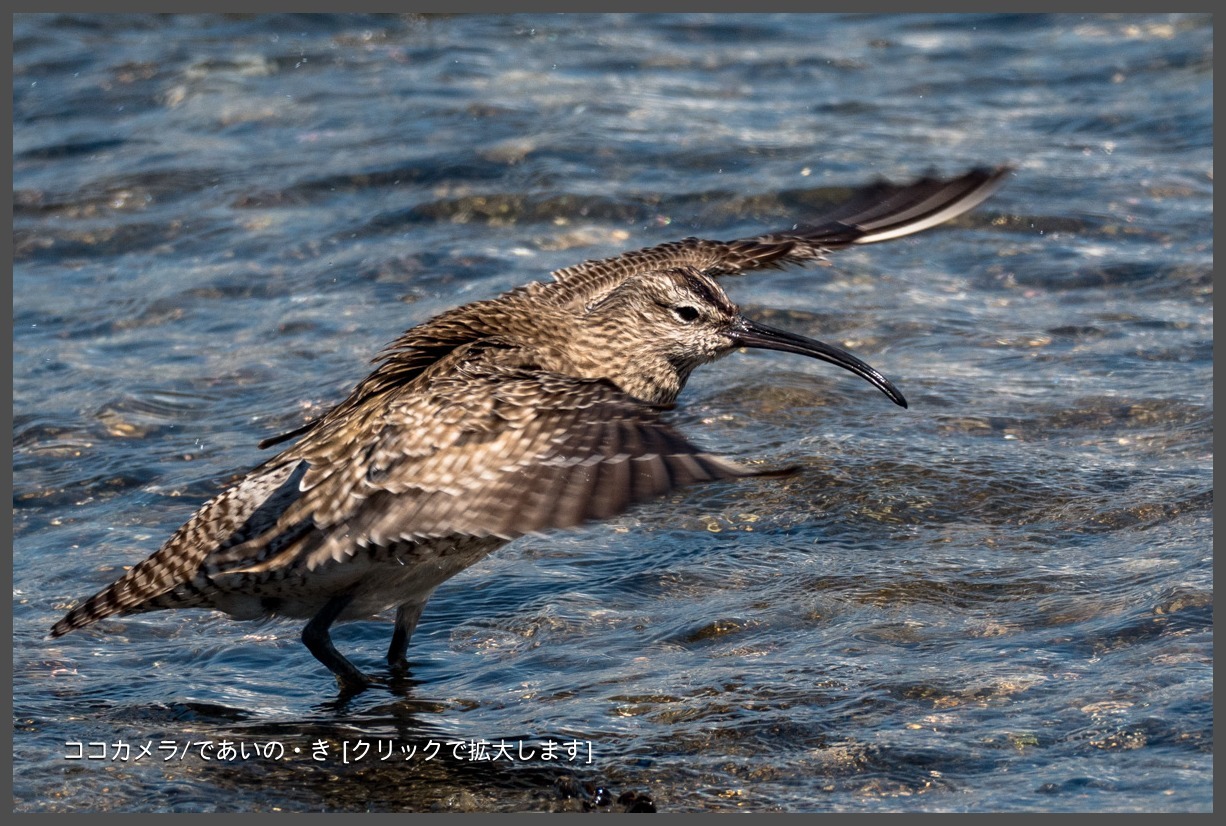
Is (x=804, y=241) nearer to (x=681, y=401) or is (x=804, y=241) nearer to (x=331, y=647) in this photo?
(x=681, y=401)

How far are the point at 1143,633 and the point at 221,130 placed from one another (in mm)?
8580

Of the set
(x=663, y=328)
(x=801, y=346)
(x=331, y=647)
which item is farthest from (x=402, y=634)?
(x=801, y=346)

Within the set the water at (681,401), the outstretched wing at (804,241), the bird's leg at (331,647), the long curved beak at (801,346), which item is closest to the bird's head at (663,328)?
the long curved beak at (801,346)

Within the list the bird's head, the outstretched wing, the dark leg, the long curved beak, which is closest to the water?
the dark leg

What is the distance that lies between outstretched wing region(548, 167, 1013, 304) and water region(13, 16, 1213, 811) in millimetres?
1033

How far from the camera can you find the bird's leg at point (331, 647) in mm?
6027

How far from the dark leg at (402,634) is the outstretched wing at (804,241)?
1.51 meters

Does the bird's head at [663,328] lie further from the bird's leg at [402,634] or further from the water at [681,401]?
the bird's leg at [402,634]

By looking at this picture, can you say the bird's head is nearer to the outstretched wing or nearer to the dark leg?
the outstretched wing

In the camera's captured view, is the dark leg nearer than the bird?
No

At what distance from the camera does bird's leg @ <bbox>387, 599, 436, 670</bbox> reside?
246 inches

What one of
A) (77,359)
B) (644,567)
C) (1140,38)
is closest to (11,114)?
(77,359)

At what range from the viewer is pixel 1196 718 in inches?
208

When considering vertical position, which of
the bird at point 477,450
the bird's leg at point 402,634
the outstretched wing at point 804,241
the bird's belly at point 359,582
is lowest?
the bird's leg at point 402,634
